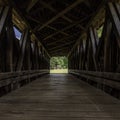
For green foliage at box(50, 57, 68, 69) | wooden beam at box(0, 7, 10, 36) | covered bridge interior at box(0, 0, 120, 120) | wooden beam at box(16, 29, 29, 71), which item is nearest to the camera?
covered bridge interior at box(0, 0, 120, 120)

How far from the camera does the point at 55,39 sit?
17.5 meters

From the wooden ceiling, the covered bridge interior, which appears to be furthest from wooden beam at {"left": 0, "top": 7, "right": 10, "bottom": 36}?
the wooden ceiling

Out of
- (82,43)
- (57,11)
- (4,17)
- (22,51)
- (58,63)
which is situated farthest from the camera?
(58,63)

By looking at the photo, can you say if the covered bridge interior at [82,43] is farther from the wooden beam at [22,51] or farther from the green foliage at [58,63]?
the green foliage at [58,63]

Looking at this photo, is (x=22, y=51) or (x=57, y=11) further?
(x=57, y=11)

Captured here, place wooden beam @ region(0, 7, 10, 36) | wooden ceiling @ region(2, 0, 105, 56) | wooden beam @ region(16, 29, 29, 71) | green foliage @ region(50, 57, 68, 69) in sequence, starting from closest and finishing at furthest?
wooden beam @ region(0, 7, 10, 36)
wooden beam @ region(16, 29, 29, 71)
wooden ceiling @ region(2, 0, 105, 56)
green foliage @ region(50, 57, 68, 69)

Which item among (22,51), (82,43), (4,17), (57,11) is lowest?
(22,51)

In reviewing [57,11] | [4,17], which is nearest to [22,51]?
[4,17]

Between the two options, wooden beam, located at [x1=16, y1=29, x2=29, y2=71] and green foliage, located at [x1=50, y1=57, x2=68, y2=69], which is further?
green foliage, located at [x1=50, y1=57, x2=68, y2=69]

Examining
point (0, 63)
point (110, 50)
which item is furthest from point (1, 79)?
point (110, 50)

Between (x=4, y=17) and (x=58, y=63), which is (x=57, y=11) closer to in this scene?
(x=4, y=17)

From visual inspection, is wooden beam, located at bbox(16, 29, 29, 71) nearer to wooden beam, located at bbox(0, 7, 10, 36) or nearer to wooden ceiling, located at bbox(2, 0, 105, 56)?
wooden ceiling, located at bbox(2, 0, 105, 56)

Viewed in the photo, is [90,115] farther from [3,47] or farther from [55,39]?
[55,39]

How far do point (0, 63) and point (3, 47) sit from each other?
0.51 metres
